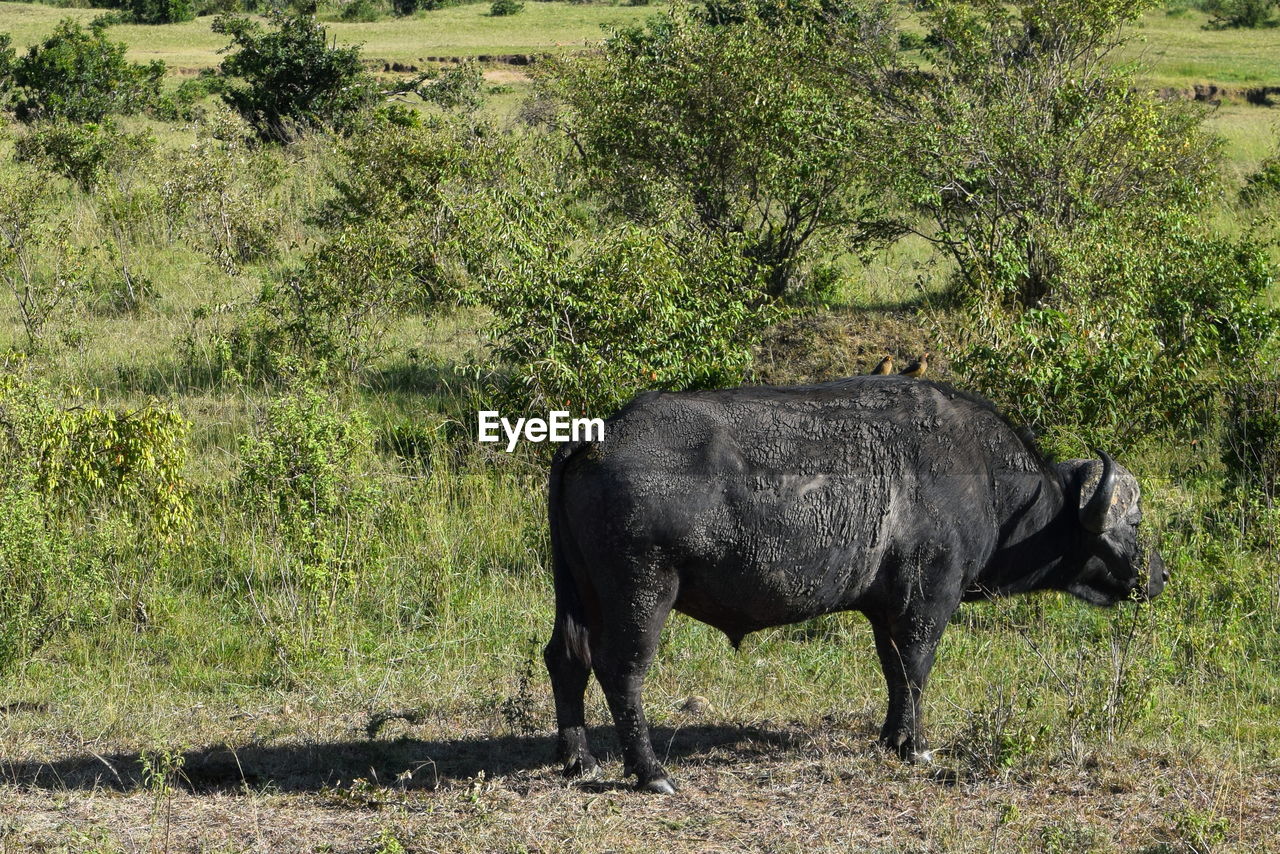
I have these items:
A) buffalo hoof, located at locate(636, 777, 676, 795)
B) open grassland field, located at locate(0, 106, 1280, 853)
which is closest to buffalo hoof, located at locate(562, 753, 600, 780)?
open grassland field, located at locate(0, 106, 1280, 853)

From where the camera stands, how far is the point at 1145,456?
10.9m

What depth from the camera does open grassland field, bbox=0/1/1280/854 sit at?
5.77 m

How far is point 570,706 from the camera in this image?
639cm

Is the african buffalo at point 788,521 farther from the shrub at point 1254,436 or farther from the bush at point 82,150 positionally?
the bush at point 82,150

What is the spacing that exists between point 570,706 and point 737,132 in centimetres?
844

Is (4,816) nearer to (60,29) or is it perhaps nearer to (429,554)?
(429,554)

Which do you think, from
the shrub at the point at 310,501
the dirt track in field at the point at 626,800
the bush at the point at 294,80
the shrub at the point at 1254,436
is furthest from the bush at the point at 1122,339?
the bush at the point at 294,80

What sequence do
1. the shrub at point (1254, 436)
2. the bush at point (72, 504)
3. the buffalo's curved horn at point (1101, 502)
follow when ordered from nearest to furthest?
the buffalo's curved horn at point (1101, 502) → the bush at point (72, 504) → the shrub at point (1254, 436)

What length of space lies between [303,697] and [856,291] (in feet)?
30.9

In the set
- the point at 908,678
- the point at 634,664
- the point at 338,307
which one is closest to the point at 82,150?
the point at 338,307

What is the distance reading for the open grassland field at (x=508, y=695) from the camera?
577cm

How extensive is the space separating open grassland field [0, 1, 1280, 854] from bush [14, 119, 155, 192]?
6038 millimetres

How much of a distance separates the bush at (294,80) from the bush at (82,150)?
3.57 meters

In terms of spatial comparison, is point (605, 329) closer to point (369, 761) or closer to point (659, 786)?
point (369, 761)
